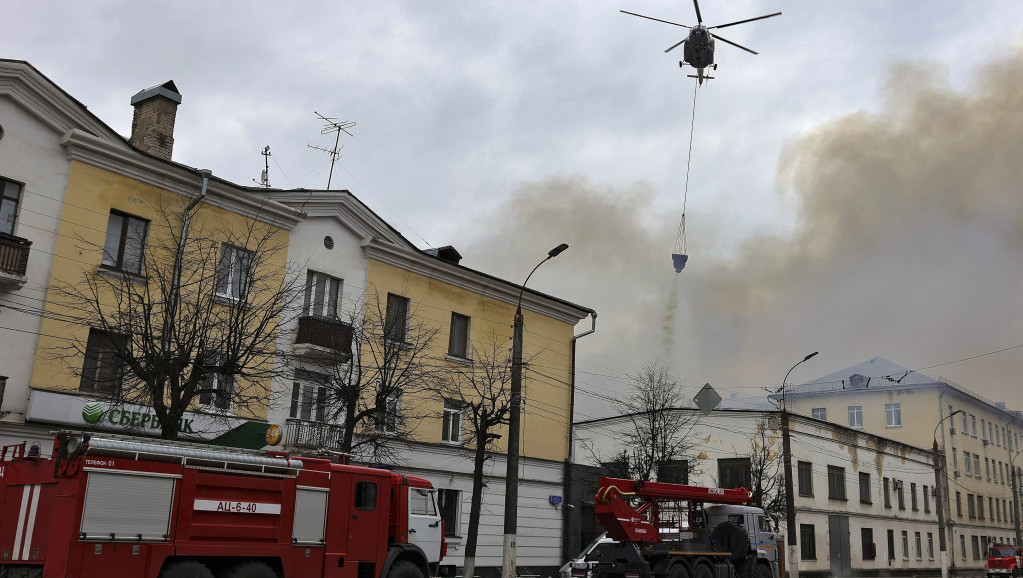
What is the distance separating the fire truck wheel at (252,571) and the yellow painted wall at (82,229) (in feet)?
35.2

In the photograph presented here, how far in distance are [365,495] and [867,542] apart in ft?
149

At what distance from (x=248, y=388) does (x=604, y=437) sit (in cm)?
3107

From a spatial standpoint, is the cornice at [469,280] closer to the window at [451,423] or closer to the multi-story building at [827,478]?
the window at [451,423]

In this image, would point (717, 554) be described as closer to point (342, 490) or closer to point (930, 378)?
point (342, 490)

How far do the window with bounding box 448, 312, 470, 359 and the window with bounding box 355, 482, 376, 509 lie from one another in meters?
15.8

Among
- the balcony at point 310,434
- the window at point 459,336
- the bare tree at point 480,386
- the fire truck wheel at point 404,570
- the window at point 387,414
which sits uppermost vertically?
the window at point 459,336

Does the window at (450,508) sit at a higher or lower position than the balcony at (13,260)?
lower

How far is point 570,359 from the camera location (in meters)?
37.8

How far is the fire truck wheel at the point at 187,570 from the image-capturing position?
13773 mm

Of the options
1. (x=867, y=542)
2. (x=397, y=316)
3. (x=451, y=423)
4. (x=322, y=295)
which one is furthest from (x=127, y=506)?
(x=867, y=542)

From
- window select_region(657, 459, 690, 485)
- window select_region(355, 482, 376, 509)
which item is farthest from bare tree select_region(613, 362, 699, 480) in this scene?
window select_region(355, 482, 376, 509)

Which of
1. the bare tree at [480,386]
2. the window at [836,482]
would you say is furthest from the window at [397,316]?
the window at [836,482]

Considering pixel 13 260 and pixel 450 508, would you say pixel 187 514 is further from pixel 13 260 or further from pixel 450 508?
pixel 450 508

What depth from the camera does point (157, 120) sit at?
91.5 ft
